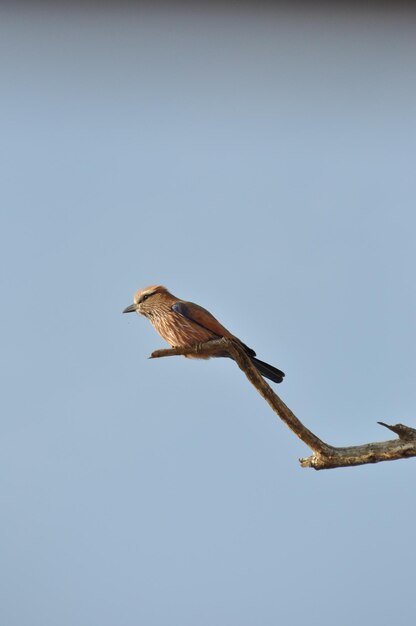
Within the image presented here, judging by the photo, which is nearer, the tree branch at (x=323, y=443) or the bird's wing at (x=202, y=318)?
the tree branch at (x=323, y=443)

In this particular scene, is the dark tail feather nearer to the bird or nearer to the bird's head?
the bird

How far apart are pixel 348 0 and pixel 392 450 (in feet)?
5.55

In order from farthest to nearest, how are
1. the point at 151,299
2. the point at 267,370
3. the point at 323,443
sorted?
the point at 151,299 < the point at 267,370 < the point at 323,443

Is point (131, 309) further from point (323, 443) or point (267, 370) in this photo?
point (323, 443)

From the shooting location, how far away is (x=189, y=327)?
8.29 feet

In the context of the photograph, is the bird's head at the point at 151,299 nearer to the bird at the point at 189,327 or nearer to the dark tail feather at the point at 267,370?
the bird at the point at 189,327

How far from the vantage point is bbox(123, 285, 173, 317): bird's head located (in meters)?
2.63

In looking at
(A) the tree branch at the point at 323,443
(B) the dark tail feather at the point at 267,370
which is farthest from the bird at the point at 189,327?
(A) the tree branch at the point at 323,443

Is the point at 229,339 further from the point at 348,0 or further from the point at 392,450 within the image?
the point at 348,0

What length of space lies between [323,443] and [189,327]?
1.58ft

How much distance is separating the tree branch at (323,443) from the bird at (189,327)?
4.9 inches

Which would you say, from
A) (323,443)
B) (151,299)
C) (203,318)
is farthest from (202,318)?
(323,443)

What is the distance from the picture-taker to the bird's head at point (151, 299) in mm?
2635

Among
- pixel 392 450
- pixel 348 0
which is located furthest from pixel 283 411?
pixel 348 0
